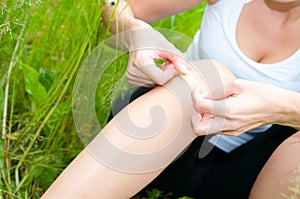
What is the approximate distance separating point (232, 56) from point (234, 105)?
0.89ft

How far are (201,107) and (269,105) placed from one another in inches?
5.4

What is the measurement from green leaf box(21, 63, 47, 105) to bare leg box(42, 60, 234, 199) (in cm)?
40

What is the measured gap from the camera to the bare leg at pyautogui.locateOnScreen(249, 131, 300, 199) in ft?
3.94

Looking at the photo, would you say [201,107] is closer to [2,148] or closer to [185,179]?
[185,179]

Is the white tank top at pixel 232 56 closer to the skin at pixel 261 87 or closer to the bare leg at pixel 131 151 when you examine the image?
the skin at pixel 261 87

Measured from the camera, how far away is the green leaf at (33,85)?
1.56 meters

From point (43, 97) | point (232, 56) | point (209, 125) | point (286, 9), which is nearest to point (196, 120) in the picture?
point (209, 125)

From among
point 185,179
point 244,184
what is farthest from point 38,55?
point 244,184

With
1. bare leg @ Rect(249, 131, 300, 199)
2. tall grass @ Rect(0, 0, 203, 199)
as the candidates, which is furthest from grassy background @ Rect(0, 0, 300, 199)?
bare leg @ Rect(249, 131, 300, 199)

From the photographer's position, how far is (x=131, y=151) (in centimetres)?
120

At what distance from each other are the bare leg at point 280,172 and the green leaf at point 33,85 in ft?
1.96

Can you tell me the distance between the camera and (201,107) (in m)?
1.17

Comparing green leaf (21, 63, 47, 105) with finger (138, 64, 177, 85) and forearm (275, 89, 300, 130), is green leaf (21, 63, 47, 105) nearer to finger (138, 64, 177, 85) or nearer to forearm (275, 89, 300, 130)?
finger (138, 64, 177, 85)

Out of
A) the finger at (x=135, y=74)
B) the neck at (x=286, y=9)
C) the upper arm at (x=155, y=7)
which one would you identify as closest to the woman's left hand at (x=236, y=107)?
the finger at (x=135, y=74)
